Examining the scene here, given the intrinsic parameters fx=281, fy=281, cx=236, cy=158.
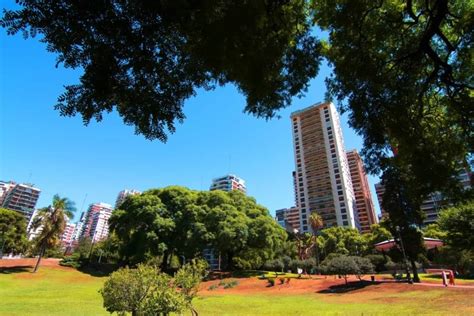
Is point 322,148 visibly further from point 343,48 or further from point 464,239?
point 343,48

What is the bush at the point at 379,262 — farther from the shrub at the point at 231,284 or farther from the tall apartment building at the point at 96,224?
the tall apartment building at the point at 96,224

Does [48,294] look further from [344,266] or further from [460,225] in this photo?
[460,225]

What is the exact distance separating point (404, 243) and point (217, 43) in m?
36.8

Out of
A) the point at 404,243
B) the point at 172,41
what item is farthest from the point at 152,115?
the point at 404,243

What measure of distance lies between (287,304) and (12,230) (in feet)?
141

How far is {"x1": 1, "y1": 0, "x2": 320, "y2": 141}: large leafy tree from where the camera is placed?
114 inches

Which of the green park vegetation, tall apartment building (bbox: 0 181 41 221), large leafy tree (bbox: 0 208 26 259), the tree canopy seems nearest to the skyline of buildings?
tall apartment building (bbox: 0 181 41 221)

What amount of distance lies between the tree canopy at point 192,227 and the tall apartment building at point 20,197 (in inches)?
5148

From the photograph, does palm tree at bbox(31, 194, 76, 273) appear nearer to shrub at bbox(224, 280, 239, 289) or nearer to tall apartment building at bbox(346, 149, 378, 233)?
shrub at bbox(224, 280, 239, 289)

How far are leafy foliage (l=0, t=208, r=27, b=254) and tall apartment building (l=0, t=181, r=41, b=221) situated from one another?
11343cm

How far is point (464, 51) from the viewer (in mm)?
6043

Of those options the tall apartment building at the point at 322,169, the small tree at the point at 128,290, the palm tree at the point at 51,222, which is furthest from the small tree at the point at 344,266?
the tall apartment building at the point at 322,169

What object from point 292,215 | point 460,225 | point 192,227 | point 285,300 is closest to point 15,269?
point 192,227

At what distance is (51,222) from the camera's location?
1362 inches
